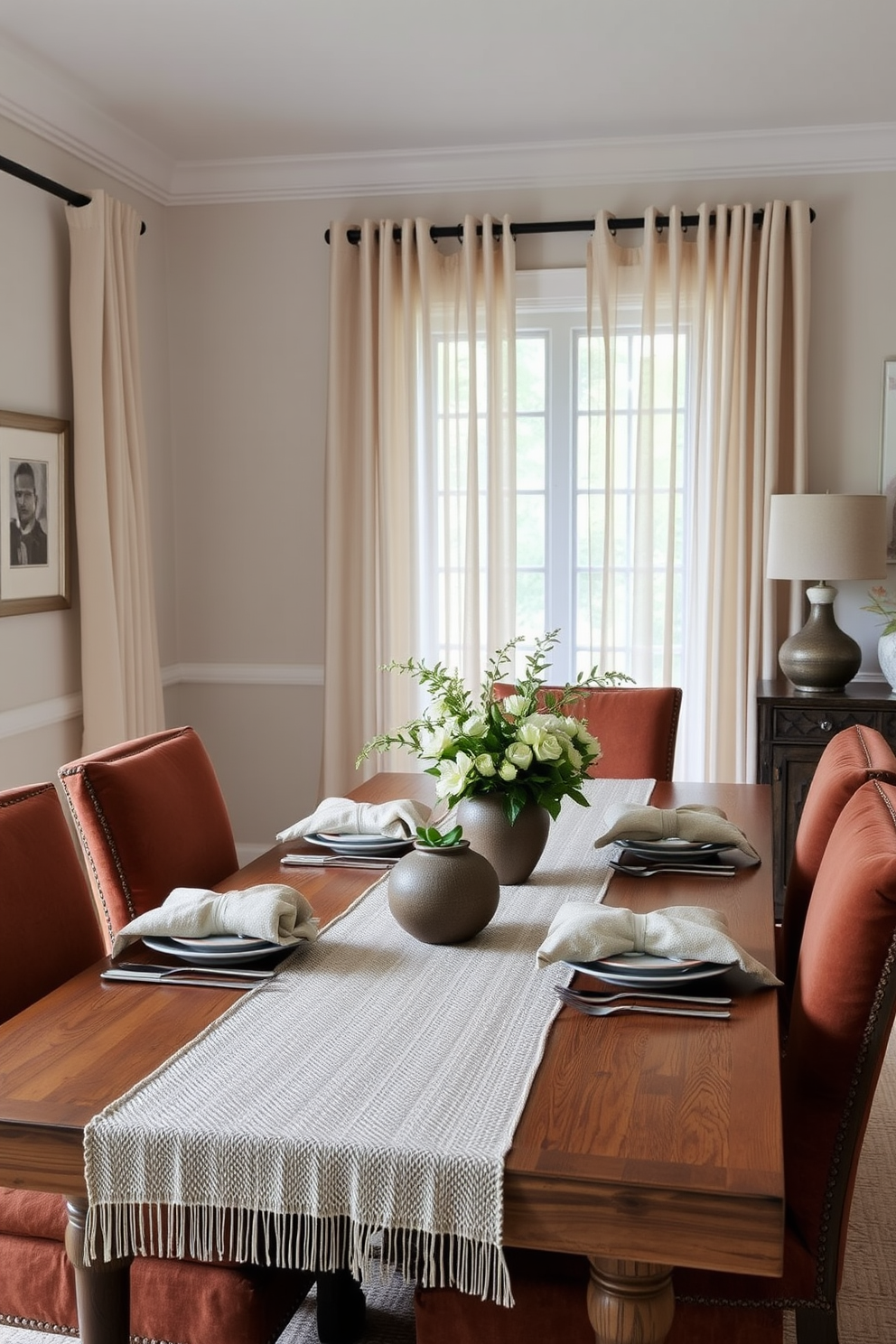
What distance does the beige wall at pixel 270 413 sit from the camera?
4.56 metres

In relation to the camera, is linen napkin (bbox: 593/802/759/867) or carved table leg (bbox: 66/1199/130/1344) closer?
carved table leg (bbox: 66/1199/130/1344)

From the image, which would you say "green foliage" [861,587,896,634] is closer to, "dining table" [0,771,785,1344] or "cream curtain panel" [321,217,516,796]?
"cream curtain panel" [321,217,516,796]

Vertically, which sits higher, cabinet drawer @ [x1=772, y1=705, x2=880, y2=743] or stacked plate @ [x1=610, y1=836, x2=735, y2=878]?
cabinet drawer @ [x1=772, y1=705, x2=880, y2=743]

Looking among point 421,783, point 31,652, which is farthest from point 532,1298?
point 31,652

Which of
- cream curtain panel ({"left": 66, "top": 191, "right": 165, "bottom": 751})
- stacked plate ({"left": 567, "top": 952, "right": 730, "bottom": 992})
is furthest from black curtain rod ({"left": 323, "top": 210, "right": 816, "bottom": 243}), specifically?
stacked plate ({"left": 567, "top": 952, "right": 730, "bottom": 992})

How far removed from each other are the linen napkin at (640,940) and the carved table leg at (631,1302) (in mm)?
482

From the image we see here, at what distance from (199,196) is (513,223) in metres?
1.27

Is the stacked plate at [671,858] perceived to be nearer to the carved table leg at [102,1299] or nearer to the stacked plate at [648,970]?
the stacked plate at [648,970]

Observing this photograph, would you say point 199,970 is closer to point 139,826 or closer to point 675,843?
point 139,826

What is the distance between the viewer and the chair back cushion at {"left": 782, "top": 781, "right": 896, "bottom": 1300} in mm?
1540

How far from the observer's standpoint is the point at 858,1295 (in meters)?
2.33

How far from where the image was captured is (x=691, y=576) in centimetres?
468

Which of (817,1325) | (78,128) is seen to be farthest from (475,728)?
(78,128)

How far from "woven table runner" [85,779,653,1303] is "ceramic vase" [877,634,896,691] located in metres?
2.87
